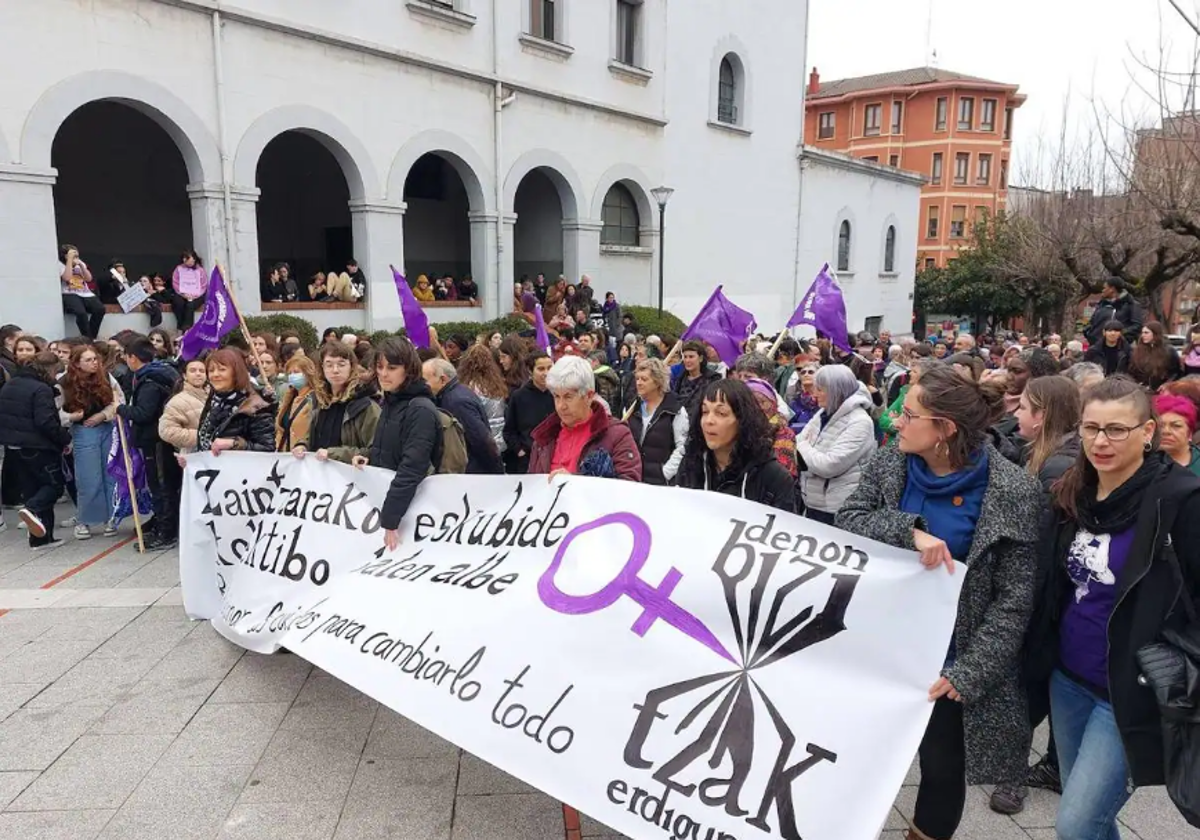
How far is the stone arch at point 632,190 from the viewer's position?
2095cm

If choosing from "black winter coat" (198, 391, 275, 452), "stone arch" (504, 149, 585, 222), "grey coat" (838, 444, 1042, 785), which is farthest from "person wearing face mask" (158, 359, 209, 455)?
"stone arch" (504, 149, 585, 222)

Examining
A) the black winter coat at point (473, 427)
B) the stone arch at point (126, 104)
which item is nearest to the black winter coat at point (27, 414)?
the black winter coat at point (473, 427)

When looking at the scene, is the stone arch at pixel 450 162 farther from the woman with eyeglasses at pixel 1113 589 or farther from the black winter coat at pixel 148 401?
the woman with eyeglasses at pixel 1113 589

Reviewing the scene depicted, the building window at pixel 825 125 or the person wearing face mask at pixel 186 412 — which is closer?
the person wearing face mask at pixel 186 412

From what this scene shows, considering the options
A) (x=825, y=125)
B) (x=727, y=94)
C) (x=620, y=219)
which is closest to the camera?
(x=620, y=219)

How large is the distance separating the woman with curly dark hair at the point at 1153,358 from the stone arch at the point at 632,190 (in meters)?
13.9

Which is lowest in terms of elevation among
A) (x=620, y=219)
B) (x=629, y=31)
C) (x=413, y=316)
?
(x=413, y=316)

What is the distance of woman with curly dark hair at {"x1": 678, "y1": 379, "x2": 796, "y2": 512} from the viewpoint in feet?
11.8

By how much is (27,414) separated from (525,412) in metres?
4.48

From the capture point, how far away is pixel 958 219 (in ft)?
181

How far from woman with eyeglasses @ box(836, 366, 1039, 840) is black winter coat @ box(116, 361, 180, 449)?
641 cm

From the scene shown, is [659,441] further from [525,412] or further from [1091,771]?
[1091,771]

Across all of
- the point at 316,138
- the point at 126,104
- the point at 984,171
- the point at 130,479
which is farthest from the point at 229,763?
the point at 984,171

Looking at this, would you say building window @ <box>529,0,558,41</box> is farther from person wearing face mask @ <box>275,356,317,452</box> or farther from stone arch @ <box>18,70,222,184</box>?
person wearing face mask @ <box>275,356,317,452</box>
